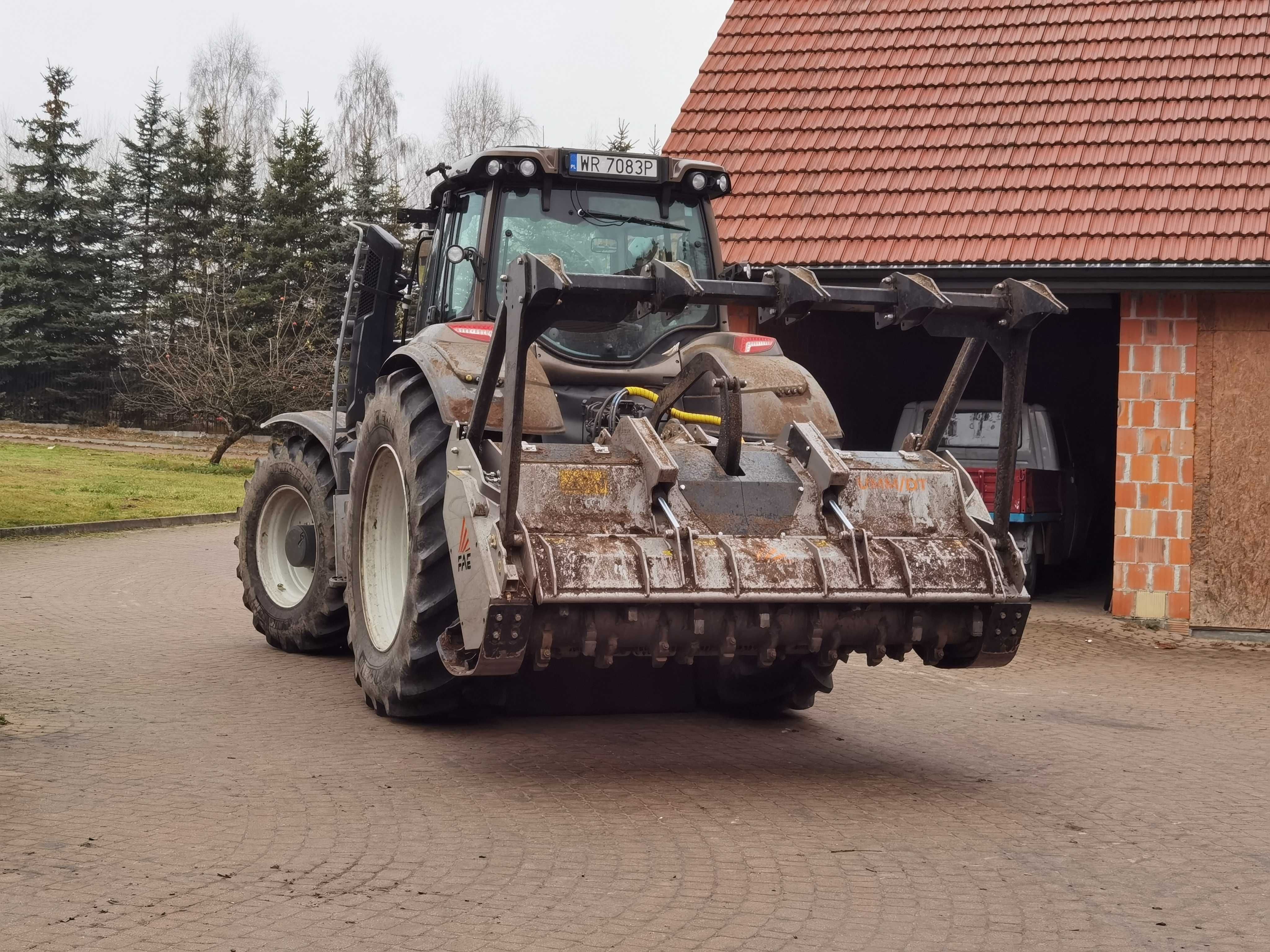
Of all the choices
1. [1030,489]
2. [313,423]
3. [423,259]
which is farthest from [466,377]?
[1030,489]

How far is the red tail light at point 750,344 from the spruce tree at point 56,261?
42.5 meters

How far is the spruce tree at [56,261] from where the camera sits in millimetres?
46781

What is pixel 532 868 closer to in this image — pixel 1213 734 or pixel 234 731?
pixel 234 731

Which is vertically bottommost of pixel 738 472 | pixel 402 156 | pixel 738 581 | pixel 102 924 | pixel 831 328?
pixel 102 924

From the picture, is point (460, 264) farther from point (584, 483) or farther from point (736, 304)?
point (736, 304)

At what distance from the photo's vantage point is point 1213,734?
28.8 ft

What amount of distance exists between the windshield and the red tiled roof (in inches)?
243

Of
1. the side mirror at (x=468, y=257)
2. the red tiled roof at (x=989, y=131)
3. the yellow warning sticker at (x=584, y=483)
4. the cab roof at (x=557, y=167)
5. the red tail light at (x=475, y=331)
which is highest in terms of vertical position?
the red tiled roof at (x=989, y=131)

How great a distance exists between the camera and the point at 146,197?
175 feet

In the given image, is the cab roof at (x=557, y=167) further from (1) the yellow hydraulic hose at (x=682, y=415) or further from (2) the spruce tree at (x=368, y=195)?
(2) the spruce tree at (x=368, y=195)

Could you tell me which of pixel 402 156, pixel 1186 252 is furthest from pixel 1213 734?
pixel 402 156

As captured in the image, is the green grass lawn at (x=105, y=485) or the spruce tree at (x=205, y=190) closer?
the green grass lawn at (x=105, y=485)

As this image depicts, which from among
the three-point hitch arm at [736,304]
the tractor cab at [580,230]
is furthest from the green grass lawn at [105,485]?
the three-point hitch arm at [736,304]

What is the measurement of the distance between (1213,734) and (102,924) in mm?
6413
